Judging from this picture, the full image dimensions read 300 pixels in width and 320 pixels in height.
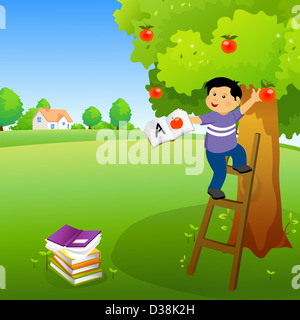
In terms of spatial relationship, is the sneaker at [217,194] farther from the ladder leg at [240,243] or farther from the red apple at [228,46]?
the red apple at [228,46]

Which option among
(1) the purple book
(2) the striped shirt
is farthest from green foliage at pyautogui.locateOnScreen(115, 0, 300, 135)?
(1) the purple book

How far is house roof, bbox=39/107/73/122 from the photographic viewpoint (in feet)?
173

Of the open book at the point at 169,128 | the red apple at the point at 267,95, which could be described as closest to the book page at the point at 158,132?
the open book at the point at 169,128

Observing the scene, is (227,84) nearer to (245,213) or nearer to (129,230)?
(245,213)

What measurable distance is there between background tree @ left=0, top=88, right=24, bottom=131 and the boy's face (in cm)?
4307

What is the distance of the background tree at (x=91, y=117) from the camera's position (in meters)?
55.9

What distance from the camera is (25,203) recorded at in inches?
453

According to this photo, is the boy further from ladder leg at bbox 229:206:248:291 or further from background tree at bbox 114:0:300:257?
ladder leg at bbox 229:206:248:291

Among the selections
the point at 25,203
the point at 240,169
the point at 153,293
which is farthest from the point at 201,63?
the point at 25,203

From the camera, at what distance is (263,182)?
25.1ft

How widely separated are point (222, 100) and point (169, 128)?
70 cm

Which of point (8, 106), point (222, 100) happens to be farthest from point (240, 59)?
point (8, 106)

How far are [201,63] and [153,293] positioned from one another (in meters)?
3.06

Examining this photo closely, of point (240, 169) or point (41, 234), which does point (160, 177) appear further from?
point (240, 169)
